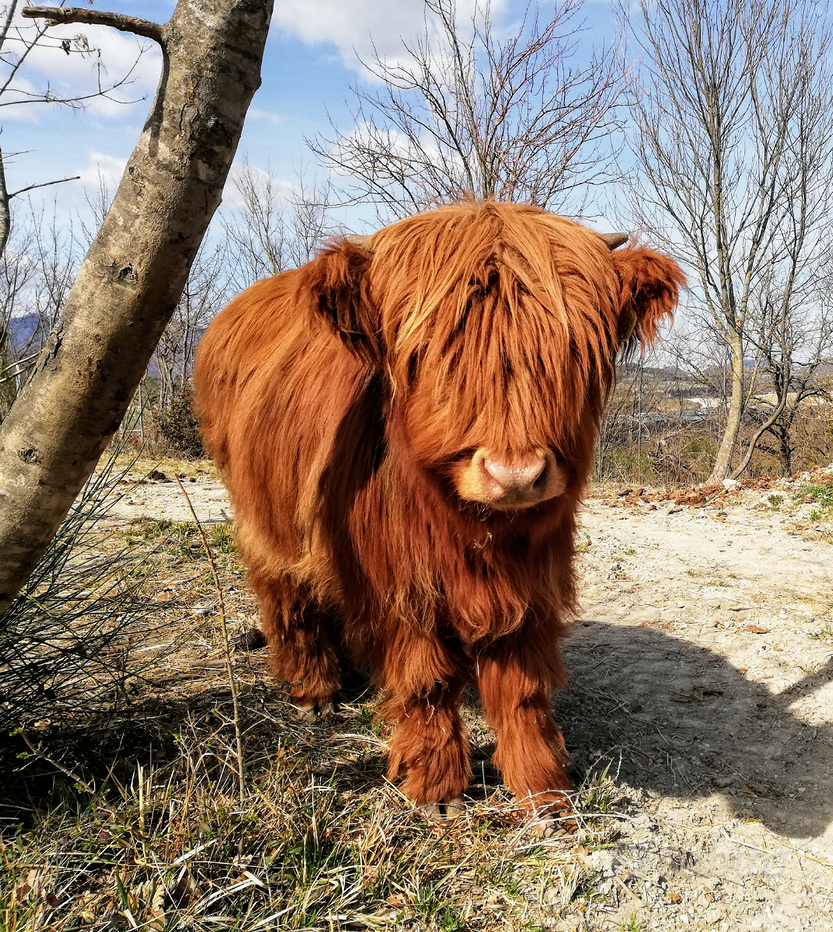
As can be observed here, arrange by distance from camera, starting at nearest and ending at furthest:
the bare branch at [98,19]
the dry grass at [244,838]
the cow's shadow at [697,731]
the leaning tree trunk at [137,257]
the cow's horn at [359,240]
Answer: the bare branch at [98,19]
the leaning tree trunk at [137,257]
the dry grass at [244,838]
the cow's horn at [359,240]
the cow's shadow at [697,731]

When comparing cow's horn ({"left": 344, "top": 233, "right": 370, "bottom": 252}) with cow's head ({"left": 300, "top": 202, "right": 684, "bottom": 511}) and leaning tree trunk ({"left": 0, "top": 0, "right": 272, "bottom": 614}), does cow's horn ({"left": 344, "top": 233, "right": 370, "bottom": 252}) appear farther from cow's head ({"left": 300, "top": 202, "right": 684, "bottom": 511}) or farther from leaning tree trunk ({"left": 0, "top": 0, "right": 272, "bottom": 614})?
leaning tree trunk ({"left": 0, "top": 0, "right": 272, "bottom": 614})

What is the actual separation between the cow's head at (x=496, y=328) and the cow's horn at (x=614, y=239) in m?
0.08

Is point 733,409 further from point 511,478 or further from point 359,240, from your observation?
point 511,478

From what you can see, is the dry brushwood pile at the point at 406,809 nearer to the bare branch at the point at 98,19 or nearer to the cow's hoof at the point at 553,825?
the cow's hoof at the point at 553,825

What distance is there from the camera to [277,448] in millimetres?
2502

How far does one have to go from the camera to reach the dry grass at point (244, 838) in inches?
66.7

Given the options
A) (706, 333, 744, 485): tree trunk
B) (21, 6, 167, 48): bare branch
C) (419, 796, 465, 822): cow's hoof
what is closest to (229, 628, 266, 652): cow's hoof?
(419, 796, 465, 822): cow's hoof

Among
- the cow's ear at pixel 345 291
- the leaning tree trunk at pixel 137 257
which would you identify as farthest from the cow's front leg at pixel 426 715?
the leaning tree trunk at pixel 137 257

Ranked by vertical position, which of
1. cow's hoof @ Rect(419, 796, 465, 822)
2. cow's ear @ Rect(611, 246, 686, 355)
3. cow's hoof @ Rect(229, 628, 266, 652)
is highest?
cow's ear @ Rect(611, 246, 686, 355)

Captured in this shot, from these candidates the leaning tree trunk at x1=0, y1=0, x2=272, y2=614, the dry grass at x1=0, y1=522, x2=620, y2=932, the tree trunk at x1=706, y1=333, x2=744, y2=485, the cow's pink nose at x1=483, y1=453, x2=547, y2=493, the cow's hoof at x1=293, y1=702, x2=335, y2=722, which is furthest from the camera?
the tree trunk at x1=706, y1=333, x2=744, y2=485

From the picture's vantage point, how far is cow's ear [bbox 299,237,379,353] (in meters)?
1.80

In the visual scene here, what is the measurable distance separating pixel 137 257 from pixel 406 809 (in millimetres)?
1829

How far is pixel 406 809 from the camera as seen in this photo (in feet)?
7.33

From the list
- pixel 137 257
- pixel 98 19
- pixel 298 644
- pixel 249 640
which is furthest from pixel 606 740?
pixel 98 19
